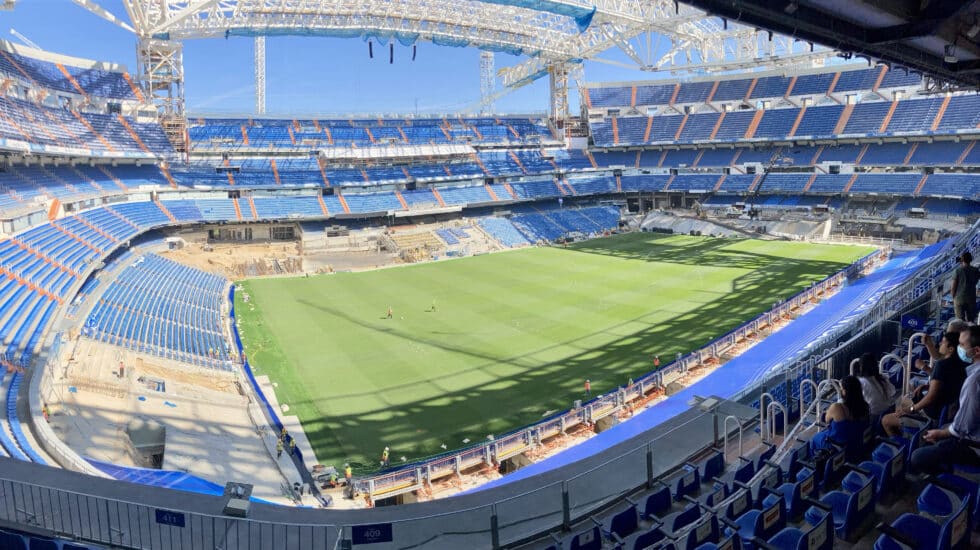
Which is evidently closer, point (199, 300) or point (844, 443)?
point (844, 443)

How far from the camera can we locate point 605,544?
5.55 metres

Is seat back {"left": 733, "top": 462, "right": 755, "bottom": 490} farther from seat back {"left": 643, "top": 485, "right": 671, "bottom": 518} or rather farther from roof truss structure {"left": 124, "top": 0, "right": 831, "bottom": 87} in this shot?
roof truss structure {"left": 124, "top": 0, "right": 831, "bottom": 87}

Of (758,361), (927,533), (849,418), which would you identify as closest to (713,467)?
(849,418)

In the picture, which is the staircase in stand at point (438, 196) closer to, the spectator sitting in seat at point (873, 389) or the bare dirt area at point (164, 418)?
the bare dirt area at point (164, 418)

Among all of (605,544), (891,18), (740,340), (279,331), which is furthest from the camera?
(279,331)

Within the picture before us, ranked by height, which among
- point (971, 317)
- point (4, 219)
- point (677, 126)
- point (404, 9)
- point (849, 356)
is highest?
point (404, 9)

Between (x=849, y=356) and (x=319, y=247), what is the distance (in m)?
38.5

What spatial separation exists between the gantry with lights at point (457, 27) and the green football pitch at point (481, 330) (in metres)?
13.4

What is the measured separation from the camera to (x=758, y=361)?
1867cm

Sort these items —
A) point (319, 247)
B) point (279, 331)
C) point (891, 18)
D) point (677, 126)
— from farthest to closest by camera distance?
point (677, 126) < point (319, 247) < point (279, 331) < point (891, 18)

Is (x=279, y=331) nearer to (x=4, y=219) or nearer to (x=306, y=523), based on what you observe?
(x=4, y=219)

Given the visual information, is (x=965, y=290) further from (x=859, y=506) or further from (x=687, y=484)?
(x=859, y=506)

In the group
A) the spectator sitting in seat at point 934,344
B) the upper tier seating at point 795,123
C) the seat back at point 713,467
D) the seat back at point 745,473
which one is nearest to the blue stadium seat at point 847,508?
the seat back at point 745,473

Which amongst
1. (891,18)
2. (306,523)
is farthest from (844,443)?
(891,18)
